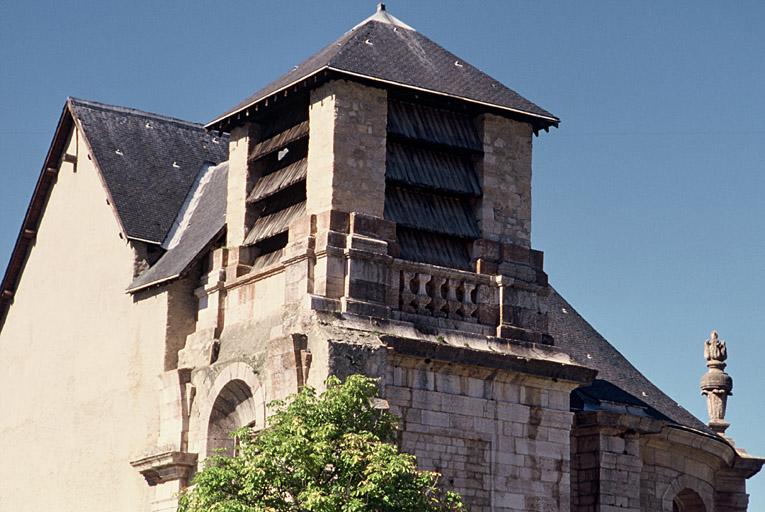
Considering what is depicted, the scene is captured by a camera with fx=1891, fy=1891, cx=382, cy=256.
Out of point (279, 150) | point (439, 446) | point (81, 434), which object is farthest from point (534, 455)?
point (81, 434)

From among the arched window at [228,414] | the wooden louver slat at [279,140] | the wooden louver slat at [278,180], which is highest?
the wooden louver slat at [279,140]

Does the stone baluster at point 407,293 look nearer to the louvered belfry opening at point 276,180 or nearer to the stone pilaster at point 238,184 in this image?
the louvered belfry opening at point 276,180

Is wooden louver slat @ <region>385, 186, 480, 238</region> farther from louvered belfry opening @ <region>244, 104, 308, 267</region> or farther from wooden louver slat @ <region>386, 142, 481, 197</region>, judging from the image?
louvered belfry opening @ <region>244, 104, 308, 267</region>

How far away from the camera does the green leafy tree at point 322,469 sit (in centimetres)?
2564

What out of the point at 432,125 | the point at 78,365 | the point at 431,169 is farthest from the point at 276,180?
the point at 78,365

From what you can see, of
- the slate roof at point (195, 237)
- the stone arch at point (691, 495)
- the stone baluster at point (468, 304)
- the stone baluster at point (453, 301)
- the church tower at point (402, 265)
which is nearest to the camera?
the church tower at point (402, 265)

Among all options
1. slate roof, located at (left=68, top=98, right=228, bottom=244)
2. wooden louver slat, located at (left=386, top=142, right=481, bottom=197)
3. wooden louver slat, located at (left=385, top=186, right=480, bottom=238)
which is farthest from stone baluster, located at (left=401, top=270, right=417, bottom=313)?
slate roof, located at (left=68, top=98, right=228, bottom=244)

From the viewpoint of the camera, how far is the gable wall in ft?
106

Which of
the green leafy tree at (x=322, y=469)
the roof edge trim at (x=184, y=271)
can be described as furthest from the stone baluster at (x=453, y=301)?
the roof edge trim at (x=184, y=271)

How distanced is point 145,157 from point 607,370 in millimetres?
9557

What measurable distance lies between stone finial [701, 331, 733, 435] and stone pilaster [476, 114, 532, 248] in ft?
25.9

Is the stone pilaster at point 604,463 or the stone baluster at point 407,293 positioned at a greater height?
the stone baluster at point 407,293

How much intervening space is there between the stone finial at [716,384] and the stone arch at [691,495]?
1651 millimetres

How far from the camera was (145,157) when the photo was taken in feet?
117
